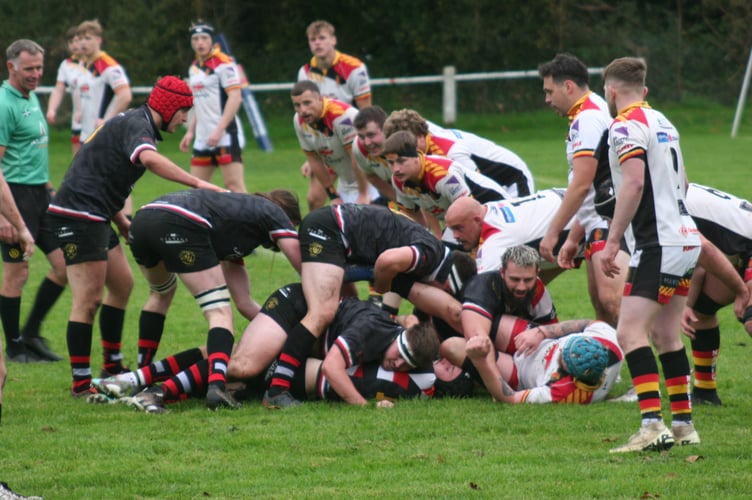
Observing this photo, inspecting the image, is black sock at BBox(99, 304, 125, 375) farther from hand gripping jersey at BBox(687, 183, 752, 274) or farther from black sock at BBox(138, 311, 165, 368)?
hand gripping jersey at BBox(687, 183, 752, 274)

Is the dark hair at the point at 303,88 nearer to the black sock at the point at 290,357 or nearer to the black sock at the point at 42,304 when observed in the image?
the black sock at the point at 42,304

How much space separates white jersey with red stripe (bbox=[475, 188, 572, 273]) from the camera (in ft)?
24.0

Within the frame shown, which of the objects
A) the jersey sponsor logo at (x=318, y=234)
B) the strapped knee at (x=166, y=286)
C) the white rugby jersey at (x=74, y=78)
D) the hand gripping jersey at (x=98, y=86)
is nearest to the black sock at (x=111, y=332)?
the strapped knee at (x=166, y=286)

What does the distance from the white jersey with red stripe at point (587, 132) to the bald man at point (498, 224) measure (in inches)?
7.3

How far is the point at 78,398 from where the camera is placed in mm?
7137

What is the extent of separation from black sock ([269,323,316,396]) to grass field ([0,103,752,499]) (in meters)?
0.18

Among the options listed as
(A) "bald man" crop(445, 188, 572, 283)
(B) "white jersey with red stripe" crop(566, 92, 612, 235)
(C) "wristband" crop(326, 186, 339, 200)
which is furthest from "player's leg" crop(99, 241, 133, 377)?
(C) "wristband" crop(326, 186, 339, 200)

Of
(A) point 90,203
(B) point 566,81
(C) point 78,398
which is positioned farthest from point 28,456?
(B) point 566,81

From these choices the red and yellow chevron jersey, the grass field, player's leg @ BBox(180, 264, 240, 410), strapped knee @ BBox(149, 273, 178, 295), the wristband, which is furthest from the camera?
the wristband

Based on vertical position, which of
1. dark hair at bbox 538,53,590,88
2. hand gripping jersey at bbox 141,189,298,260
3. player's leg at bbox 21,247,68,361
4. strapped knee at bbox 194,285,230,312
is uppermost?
dark hair at bbox 538,53,590,88

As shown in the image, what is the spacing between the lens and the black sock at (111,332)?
299 inches

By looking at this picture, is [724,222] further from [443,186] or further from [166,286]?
[166,286]

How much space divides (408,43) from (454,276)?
24.3m

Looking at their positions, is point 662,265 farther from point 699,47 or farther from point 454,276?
point 699,47
